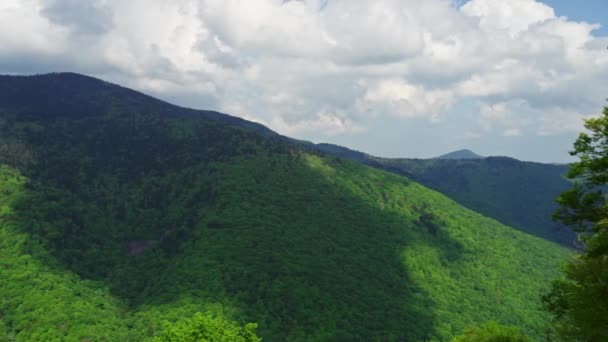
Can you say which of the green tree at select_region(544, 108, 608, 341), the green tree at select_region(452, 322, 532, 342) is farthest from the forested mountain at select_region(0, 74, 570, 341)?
the green tree at select_region(544, 108, 608, 341)

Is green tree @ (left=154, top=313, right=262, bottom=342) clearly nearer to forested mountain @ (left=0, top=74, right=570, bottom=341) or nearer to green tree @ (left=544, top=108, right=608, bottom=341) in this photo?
green tree @ (left=544, top=108, right=608, bottom=341)

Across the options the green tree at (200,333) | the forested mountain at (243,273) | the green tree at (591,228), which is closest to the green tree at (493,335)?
the green tree at (591,228)

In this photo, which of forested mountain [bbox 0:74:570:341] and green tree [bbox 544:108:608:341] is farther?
forested mountain [bbox 0:74:570:341]

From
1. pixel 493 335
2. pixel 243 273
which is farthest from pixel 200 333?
pixel 243 273

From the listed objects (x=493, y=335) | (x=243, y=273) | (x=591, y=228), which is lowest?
(x=243, y=273)

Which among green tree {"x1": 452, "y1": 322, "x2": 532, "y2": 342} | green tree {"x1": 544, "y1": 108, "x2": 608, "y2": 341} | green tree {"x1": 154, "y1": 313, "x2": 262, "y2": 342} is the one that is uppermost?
green tree {"x1": 544, "y1": 108, "x2": 608, "y2": 341}

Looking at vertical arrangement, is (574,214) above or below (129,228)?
above

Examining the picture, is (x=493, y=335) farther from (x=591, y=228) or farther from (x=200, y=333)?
(x=200, y=333)

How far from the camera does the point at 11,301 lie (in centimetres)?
12600

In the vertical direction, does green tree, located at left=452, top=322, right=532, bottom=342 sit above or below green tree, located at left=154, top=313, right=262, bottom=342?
above

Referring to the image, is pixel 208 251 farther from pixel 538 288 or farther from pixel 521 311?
pixel 538 288

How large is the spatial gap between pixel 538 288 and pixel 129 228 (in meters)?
181

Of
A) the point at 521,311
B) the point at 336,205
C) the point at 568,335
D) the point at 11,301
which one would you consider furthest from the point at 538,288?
the point at 11,301

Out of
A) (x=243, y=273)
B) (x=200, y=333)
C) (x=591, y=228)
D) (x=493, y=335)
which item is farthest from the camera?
(x=243, y=273)
